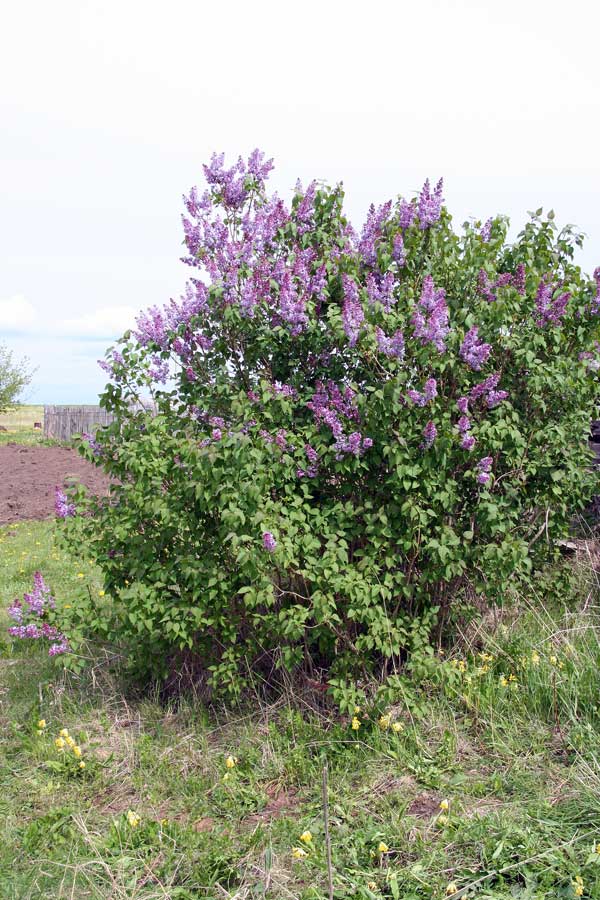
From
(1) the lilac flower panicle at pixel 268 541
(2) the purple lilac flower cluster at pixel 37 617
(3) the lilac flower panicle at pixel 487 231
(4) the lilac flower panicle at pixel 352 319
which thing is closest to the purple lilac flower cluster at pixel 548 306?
(3) the lilac flower panicle at pixel 487 231

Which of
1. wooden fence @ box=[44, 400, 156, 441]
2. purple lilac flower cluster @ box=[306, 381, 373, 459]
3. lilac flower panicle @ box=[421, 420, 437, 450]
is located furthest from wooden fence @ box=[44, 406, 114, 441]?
lilac flower panicle @ box=[421, 420, 437, 450]

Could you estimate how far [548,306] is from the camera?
441 centimetres

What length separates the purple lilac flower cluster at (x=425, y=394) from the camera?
12.6 ft

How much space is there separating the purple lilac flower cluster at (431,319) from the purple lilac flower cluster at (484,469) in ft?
2.03

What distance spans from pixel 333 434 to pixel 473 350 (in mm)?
867

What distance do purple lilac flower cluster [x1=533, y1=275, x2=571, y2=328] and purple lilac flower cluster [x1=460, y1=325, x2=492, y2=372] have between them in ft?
1.85

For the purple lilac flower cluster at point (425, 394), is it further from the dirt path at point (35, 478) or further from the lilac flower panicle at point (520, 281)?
the dirt path at point (35, 478)

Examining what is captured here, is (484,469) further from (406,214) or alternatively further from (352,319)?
(406,214)

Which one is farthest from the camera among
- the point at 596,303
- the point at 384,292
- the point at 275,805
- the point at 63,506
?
the point at 596,303

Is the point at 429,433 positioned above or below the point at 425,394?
below

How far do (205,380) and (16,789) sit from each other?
2443 millimetres

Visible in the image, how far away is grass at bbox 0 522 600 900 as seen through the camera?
3072mm

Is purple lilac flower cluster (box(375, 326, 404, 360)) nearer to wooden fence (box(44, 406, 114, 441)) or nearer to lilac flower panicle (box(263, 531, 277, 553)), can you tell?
lilac flower panicle (box(263, 531, 277, 553))

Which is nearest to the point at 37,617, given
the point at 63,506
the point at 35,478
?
the point at 63,506
